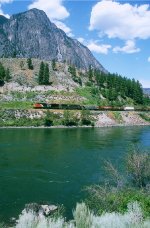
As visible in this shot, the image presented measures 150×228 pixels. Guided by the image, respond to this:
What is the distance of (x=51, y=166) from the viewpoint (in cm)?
8650

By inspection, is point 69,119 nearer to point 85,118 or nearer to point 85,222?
point 85,118

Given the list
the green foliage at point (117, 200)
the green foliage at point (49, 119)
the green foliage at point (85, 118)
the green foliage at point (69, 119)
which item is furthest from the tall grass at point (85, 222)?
the green foliage at point (85, 118)

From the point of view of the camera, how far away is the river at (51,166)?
196ft

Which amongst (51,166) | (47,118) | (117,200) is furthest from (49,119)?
(117,200)

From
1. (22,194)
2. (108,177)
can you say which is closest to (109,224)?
(22,194)

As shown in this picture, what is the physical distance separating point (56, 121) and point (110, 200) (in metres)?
143

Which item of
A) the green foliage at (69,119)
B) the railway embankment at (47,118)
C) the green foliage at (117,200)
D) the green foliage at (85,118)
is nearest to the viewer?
the green foliage at (117,200)

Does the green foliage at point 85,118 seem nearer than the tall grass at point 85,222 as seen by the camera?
No

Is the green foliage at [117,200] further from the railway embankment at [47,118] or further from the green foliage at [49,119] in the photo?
the green foliage at [49,119]

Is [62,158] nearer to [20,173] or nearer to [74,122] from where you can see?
[20,173]

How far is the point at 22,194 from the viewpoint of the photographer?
6188 centimetres

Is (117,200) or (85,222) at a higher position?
(85,222)

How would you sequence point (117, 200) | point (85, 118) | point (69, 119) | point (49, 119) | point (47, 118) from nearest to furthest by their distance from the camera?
point (117, 200) → point (47, 118) → point (49, 119) → point (69, 119) → point (85, 118)

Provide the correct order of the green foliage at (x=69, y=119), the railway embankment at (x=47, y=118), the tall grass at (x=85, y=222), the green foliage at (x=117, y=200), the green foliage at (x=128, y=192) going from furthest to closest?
the green foliage at (x=69, y=119), the railway embankment at (x=47, y=118), the green foliage at (x=128, y=192), the green foliage at (x=117, y=200), the tall grass at (x=85, y=222)
